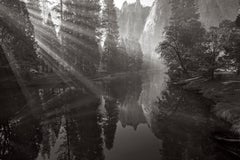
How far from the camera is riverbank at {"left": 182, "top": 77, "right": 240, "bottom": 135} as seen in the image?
12.2m

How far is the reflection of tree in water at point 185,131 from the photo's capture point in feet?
29.0

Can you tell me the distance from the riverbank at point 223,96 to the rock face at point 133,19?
148m

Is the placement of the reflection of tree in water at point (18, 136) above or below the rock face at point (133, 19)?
below

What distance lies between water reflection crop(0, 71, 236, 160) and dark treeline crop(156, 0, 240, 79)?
6799 millimetres

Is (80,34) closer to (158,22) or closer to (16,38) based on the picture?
(16,38)

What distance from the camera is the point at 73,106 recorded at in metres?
17.2

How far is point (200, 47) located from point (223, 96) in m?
9.04

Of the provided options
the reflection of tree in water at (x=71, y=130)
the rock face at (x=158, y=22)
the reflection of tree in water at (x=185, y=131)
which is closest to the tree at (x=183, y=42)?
the reflection of tree in water at (x=185, y=131)

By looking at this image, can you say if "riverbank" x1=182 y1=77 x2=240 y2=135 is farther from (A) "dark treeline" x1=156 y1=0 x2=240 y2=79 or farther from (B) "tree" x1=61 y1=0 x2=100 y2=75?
(B) "tree" x1=61 y1=0 x2=100 y2=75

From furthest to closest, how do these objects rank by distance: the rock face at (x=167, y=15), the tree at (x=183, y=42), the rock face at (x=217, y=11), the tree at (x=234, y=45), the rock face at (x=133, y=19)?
the rock face at (x=133, y=19)
the rock face at (x=167, y=15)
the rock face at (x=217, y=11)
the tree at (x=183, y=42)
the tree at (x=234, y=45)

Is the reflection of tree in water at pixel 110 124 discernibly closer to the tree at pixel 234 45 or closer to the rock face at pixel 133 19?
the tree at pixel 234 45

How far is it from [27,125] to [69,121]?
2739 mm

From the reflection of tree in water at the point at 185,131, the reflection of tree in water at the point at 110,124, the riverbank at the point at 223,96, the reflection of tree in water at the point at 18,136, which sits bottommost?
the reflection of tree in water at the point at 110,124

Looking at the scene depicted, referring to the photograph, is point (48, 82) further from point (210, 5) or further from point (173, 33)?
point (210, 5)
